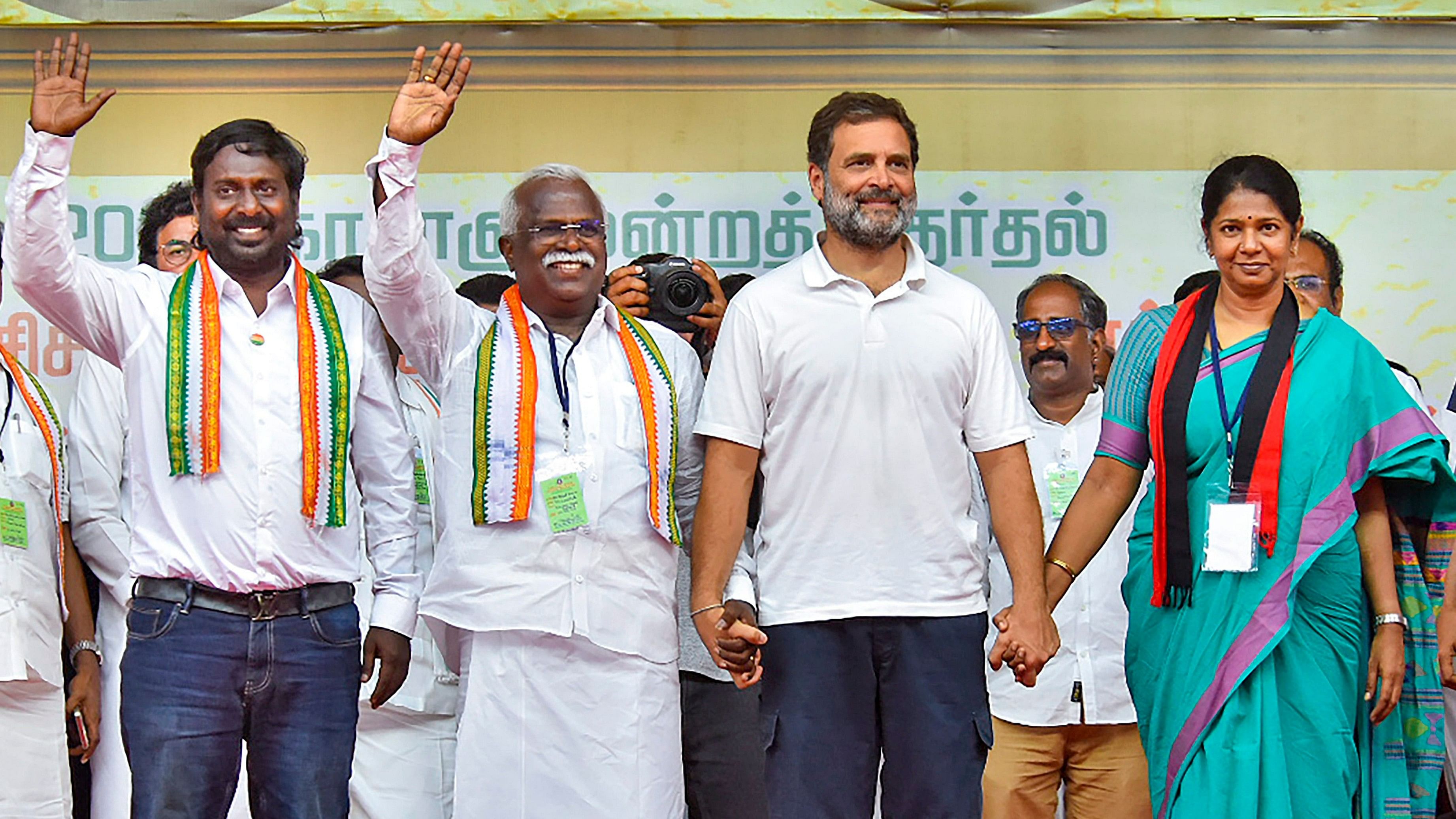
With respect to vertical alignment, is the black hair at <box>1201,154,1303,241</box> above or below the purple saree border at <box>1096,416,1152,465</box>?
above

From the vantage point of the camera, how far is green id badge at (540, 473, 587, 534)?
346cm

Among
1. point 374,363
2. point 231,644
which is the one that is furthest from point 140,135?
point 231,644

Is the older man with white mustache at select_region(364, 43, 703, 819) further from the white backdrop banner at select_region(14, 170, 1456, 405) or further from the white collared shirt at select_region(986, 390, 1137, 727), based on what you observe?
the white backdrop banner at select_region(14, 170, 1456, 405)

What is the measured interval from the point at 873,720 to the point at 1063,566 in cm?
58

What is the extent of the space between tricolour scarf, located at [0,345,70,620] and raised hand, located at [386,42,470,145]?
1364 mm

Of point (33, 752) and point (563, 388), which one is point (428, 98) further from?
point (33, 752)

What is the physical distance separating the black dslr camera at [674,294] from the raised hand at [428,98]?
2.64 feet

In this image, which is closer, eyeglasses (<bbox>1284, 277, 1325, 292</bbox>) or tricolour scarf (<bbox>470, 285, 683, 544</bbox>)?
tricolour scarf (<bbox>470, 285, 683, 544</bbox>)

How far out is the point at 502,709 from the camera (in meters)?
3.50

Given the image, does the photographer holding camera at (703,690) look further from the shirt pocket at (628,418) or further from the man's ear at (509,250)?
the shirt pocket at (628,418)

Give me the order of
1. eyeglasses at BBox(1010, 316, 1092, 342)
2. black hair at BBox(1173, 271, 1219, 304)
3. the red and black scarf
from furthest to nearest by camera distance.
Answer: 1. black hair at BBox(1173, 271, 1219, 304)
2. eyeglasses at BBox(1010, 316, 1092, 342)
3. the red and black scarf

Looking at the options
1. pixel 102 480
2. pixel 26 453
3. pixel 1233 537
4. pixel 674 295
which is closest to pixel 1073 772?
pixel 1233 537

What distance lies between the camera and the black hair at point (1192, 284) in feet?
16.5

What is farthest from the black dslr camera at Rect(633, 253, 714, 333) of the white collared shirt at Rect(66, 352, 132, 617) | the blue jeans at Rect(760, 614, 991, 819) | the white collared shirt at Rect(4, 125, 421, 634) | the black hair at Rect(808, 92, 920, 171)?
the white collared shirt at Rect(66, 352, 132, 617)
